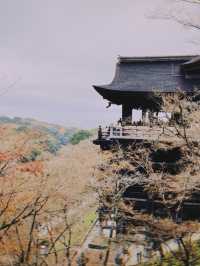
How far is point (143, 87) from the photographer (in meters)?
20.0

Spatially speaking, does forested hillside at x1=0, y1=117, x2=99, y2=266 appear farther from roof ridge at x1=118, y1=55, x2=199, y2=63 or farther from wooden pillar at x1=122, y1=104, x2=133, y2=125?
roof ridge at x1=118, y1=55, x2=199, y2=63

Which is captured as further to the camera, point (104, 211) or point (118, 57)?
point (118, 57)

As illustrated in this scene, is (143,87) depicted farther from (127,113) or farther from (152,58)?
(152,58)

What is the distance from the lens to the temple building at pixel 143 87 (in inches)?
720

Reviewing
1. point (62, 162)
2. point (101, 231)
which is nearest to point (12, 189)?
point (62, 162)

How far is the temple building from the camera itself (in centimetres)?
1828

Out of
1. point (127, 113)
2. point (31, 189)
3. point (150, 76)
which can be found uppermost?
point (150, 76)

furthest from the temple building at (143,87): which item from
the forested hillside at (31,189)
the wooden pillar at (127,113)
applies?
the forested hillside at (31,189)

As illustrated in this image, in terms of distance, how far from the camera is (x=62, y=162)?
19391 millimetres

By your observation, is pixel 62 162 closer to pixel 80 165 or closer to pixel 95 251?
pixel 80 165

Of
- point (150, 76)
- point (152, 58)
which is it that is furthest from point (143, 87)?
point (152, 58)

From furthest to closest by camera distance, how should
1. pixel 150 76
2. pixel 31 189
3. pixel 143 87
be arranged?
pixel 150 76, pixel 143 87, pixel 31 189

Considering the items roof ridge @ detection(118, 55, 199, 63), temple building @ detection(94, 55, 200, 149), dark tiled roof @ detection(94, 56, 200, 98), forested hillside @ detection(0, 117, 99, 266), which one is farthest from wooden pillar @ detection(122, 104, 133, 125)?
roof ridge @ detection(118, 55, 199, 63)

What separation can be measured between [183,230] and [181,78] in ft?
Result: 31.2
